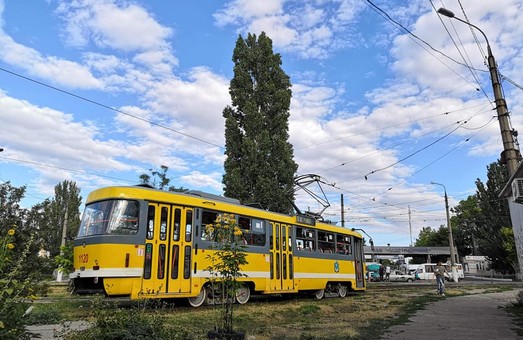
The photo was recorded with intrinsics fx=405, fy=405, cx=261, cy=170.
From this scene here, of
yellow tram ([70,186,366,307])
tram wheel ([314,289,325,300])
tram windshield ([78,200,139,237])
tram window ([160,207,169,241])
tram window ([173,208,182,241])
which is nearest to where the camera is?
yellow tram ([70,186,366,307])

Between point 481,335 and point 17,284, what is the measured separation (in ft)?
25.6

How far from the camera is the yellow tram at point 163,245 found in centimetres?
998

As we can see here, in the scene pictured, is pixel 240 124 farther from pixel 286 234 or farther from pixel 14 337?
pixel 14 337

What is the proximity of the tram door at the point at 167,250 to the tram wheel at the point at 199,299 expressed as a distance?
734 millimetres

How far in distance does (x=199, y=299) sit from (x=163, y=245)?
7.42 ft

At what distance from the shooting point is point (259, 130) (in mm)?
25391

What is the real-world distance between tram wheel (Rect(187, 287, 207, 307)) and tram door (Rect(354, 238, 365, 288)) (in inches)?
404

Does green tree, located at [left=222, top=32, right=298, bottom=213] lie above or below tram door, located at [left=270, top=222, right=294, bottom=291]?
above

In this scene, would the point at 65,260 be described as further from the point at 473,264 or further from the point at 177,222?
the point at 473,264

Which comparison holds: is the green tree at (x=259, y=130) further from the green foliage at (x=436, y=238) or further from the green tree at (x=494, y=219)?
the green foliage at (x=436, y=238)

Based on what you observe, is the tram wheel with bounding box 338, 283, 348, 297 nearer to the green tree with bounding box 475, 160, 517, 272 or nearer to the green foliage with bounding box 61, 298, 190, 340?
the green foliage with bounding box 61, 298, 190, 340

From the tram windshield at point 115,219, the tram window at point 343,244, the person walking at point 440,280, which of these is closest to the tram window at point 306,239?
the tram window at point 343,244

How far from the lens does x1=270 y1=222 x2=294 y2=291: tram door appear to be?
14461 millimetres

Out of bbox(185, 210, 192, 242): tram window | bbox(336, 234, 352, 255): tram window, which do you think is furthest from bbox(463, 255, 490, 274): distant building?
bbox(185, 210, 192, 242): tram window
